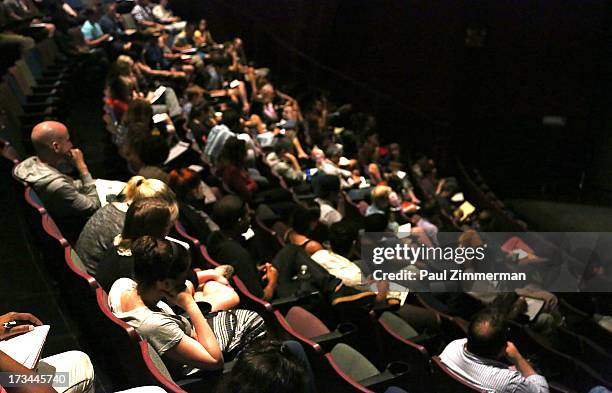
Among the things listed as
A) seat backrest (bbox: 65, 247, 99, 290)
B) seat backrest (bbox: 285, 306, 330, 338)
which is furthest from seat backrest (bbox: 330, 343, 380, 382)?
seat backrest (bbox: 65, 247, 99, 290)

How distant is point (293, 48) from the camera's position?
4.22 m

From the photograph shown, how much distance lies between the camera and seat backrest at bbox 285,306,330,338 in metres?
1.11

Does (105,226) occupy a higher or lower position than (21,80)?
higher

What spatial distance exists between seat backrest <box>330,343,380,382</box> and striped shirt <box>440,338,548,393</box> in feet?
0.48

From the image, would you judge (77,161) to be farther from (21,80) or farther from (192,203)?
(21,80)

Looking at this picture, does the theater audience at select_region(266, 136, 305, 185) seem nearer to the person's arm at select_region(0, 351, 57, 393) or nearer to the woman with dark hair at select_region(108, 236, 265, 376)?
the woman with dark hair at select_region(108, 236, 265, 376)

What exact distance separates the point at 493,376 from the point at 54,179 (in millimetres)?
838

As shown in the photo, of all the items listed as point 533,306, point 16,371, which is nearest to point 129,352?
point 16,371

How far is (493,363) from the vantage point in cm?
105

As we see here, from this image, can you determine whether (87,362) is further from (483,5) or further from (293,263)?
(483,5)

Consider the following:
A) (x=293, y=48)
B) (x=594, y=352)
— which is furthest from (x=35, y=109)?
(x=293, y=48)

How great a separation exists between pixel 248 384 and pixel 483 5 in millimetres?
3498

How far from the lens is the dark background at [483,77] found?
3.79 metres

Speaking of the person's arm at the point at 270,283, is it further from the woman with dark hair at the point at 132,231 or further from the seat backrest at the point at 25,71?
the seat backrest at the point at 25,71
